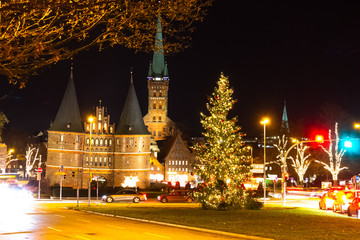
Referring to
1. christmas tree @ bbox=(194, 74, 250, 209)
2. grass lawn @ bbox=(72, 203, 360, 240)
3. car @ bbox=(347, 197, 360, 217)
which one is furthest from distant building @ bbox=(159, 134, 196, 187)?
grass lawn @ bbox=(72, 203, 360, 240)

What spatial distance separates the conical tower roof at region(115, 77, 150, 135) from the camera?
9869cm

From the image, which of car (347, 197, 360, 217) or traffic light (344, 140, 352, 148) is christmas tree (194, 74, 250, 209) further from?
traffic light (344, 140, 352, 148)

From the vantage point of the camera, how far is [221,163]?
109 feet

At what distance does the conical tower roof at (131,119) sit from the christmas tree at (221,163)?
65384 mm

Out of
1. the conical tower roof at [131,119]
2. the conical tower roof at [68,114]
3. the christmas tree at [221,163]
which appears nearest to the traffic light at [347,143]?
the christmas tree at [221,163]

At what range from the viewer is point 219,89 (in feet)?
112

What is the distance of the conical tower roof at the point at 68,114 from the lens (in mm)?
95713

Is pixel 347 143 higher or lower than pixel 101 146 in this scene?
lower

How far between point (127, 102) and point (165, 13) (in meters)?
85.5

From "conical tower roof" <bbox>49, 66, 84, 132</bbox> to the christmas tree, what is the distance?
66072mm

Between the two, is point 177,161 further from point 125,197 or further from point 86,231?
point 86,231

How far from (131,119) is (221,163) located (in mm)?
67155

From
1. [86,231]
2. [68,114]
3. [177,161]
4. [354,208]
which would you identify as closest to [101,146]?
[68,114]

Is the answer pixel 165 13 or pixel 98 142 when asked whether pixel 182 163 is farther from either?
pixel 165 13
